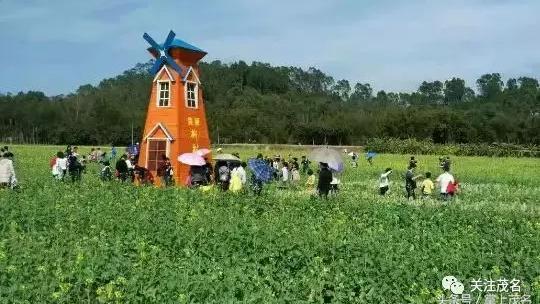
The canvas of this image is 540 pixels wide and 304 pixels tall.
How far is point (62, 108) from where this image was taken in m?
117

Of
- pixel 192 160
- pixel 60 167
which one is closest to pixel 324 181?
pixel 192 160

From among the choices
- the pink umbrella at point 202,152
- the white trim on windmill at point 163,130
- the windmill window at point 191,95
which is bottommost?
the pink umbrella at point 202,152

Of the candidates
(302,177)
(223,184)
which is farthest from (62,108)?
(223,184)

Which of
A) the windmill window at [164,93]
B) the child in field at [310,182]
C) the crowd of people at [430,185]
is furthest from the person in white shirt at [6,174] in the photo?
the crowd of people at [430,185]

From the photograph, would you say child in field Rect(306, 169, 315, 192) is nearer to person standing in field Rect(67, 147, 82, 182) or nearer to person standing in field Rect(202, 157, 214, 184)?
person standing in field Rect(202, 157, 214, 184)

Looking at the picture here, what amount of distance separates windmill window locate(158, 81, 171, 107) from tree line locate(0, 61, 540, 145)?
62170mm

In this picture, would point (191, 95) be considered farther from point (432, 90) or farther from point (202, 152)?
point (432, 90)

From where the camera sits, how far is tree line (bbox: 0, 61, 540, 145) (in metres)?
93.7

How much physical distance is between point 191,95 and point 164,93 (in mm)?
1334

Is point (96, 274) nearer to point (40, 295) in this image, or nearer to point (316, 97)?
point (40, 295)

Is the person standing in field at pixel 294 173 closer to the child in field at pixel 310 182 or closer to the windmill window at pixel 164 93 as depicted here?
the child in field at pixel 310 182

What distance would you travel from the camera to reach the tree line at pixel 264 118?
9371cm

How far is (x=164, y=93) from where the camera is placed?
3073cm

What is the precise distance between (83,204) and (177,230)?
19.2 feet
